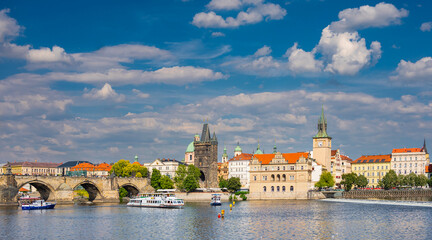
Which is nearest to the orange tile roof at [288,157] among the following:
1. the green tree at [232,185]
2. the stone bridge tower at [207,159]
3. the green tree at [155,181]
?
the green tree at [232,185]

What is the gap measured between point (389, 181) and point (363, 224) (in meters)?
92.5

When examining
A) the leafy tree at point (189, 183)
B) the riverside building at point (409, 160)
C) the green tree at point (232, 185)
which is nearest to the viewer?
the leafy tree at point (189, 183)

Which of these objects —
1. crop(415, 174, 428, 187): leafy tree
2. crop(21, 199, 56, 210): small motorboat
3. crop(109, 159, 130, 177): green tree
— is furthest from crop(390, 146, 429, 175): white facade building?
crop(21, 199, 56, 210): small motorboat

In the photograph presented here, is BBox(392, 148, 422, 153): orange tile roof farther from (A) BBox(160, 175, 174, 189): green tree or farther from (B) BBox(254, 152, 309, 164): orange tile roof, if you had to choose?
(A) BBox(160, 175, 174, 189): green tree

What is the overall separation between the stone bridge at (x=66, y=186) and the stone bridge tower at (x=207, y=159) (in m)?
37.5

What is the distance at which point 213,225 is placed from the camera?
6850 centimetres

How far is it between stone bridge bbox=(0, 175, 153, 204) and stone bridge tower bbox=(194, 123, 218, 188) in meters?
37.5

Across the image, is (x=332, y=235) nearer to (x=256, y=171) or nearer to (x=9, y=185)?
(x=9, y=185)

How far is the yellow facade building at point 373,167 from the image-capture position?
605 ft

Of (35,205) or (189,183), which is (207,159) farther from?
(35,205)

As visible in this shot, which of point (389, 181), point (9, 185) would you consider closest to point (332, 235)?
point (9, 185)

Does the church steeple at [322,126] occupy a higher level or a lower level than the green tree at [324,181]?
higher

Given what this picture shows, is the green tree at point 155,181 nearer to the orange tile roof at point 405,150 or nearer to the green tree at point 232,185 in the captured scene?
the green tree at point 232,185

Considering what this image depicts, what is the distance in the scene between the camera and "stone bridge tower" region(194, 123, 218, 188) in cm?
18275
